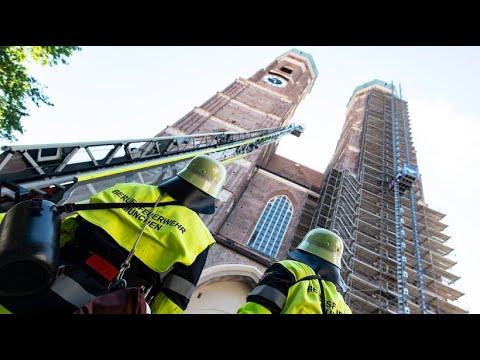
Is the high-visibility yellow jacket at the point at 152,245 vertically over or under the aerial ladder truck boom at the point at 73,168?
under

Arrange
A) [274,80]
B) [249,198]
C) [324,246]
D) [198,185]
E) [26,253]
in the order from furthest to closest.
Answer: [274,80], [249,198], [324,246], [198,185], [26,253]

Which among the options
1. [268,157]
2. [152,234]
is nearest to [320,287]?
[152,234]

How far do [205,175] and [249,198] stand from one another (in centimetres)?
1529

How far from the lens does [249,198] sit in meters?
18.6

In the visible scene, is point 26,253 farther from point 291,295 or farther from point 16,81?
point 16,81

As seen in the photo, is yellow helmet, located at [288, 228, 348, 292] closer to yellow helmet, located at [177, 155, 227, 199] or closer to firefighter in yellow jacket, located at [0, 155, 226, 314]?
yellow helmet, located at [177, 155, 227, 199]

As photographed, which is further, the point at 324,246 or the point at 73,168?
the point at 73,168

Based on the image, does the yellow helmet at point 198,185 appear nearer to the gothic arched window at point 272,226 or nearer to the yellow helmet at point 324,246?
the yellow helmet at point 324,246

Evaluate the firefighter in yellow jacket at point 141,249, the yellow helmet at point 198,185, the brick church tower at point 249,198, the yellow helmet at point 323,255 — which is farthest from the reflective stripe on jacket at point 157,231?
the brick church tower at point 249,198

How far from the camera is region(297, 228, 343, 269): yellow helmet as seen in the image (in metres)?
3.65

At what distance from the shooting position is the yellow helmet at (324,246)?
3.65m

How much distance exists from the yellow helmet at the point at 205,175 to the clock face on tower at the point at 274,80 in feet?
86.9

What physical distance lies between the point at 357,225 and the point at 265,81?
54.2 feet

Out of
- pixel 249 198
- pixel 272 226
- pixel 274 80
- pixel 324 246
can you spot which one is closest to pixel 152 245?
pixel 324 246
